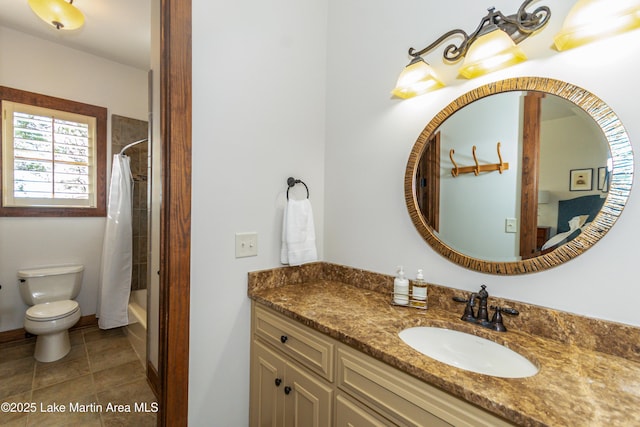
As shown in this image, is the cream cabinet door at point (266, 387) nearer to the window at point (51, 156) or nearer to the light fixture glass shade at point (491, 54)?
the light fixture glass shade at point (491, 54)

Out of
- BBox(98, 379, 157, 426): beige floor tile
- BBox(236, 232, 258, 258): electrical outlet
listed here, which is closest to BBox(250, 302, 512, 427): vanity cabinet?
BBox(236, 232, 258, 258): electrical outlet

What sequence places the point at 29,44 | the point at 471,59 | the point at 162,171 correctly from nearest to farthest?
the point at 471,59 < the point at 162,171 < the point at 29,44

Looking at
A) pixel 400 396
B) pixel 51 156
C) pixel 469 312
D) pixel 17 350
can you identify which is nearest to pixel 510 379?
pixel 400 396

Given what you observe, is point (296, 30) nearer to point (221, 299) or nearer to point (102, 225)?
point (221, 299)

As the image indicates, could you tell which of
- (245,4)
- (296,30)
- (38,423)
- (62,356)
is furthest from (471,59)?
(62,356)

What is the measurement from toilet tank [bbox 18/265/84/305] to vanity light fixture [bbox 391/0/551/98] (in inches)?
130

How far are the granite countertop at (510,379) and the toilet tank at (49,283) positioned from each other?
248 centimetres

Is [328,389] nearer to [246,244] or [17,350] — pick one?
[246,244]

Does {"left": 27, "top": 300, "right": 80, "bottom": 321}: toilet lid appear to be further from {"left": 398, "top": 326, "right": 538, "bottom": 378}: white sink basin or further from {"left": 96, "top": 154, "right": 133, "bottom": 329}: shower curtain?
{"left": 398, "top": 326, "right": 538, "bottom": 378}: white sink basin

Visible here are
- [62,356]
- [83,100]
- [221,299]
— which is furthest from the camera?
[83,100]

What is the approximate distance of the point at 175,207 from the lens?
3.96 ft

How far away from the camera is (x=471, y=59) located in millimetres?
1071

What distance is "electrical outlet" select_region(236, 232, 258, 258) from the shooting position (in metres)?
1.41

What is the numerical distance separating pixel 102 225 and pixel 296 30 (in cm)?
280
